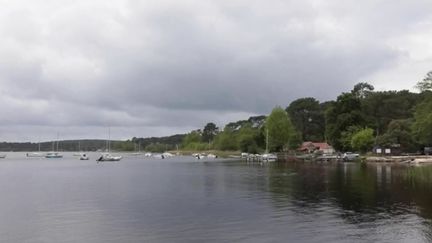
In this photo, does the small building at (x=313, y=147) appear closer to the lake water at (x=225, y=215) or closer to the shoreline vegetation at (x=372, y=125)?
the shoreline vegetation at (x=372, y=125)

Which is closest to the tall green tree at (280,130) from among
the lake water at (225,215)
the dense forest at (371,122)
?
the dense forest at (371,122)

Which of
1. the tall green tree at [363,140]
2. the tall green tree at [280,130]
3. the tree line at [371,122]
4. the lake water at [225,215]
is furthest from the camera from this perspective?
the tall green tree at [280,130]

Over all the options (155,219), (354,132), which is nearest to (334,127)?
(354,132)

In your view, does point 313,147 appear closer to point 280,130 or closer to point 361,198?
point 280,130

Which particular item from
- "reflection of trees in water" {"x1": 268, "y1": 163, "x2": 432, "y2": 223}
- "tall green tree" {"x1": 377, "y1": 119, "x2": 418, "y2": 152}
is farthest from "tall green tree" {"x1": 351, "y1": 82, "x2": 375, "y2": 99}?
"reflection of trees in water" {"x1": 268, "y1": 163, "x2": 432, "y2": 223}

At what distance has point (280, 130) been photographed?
185625mm

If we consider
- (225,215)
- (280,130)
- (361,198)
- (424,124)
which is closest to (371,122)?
(280,130)

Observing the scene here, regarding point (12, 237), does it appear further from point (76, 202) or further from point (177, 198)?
point (177, 198)

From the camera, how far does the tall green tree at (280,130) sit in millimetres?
185125

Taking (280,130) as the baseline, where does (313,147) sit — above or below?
below

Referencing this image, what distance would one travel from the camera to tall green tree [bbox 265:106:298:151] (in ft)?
607

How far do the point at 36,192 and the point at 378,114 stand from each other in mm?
145898

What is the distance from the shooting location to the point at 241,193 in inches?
2158

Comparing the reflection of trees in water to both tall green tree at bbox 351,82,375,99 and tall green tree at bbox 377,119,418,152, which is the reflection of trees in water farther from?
tall green tree at bbox 351,82,375,99
